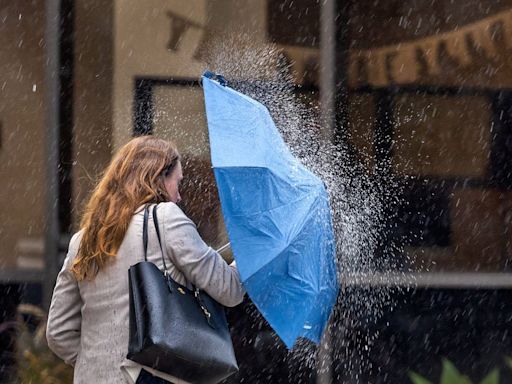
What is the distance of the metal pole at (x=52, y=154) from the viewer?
6.32 metres

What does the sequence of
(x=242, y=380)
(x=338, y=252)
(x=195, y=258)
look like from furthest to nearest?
(x=242, y=380) → (x=338, y=252) → (x=195, y=258)

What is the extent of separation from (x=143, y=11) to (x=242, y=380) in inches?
94.9

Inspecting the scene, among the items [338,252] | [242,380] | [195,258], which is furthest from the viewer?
[242,380]

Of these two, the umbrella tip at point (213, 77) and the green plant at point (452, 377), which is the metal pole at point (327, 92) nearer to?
the green plant at point (452, 377)

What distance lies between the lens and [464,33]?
6398 mm

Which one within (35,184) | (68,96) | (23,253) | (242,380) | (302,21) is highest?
(302,21)

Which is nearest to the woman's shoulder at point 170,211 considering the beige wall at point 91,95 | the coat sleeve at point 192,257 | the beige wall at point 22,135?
the coat sleeve at point 192,257

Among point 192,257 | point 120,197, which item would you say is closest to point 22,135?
point 120,197

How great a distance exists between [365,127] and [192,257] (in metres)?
3.07

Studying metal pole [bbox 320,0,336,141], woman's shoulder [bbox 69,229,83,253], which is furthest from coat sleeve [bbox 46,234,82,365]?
metal pole [bbox 320,0,336,141]

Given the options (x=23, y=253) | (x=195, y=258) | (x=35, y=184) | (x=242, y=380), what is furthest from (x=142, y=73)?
(x=195, y=258)

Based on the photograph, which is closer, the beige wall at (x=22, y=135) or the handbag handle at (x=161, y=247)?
the handbag handle at (x=161, y=247)

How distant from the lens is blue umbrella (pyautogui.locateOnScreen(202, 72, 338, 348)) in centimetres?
349

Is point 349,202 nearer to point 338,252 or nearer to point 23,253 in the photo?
point 338,252
